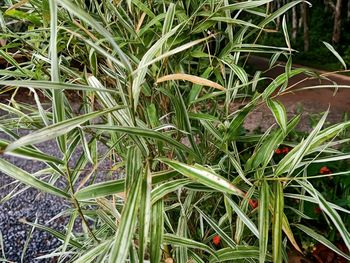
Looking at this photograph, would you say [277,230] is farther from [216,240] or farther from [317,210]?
[317,210]

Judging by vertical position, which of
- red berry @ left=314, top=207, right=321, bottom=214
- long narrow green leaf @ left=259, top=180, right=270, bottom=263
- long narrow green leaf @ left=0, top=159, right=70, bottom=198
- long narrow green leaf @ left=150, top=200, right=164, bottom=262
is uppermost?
long narrow green leaf @ left=0, top=159, right=70, bottom=198

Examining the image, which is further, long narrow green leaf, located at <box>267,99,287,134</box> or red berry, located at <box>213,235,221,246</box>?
red berry, located at <box>213,235,221,246</box>

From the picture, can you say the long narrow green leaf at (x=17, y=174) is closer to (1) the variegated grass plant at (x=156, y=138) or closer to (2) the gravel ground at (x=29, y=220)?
(1) the variegated grass plant at (x=156, y=138)

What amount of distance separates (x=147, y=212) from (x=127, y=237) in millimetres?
44

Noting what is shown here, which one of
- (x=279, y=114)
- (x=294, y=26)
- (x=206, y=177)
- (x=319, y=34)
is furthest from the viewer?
(x=319, y=34)

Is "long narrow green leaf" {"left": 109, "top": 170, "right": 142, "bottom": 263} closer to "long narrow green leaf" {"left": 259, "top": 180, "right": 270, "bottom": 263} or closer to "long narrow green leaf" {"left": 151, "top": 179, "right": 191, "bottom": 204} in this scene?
"long narrow green leaf" {"left": 151, "top": 179, "right": 191, "bottom": 204}

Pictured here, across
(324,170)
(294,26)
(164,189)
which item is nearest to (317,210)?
(324,170)

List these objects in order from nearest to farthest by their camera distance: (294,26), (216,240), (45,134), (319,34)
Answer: (45,134) < (216,240) < (294,26) < (319,34)

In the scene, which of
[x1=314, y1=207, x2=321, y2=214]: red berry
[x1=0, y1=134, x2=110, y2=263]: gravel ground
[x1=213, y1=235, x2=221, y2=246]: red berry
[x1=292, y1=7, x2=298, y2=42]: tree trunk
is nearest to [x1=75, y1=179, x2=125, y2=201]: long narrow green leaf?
[x1=213, y1=235, x2=221, y2=246]: red berry

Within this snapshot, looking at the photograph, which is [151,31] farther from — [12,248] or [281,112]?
[12,248]

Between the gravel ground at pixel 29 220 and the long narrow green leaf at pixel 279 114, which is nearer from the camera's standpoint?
the long narrow green leaf at pixel 279 114

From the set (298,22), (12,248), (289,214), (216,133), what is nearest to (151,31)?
(216,133)

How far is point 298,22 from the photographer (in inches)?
422

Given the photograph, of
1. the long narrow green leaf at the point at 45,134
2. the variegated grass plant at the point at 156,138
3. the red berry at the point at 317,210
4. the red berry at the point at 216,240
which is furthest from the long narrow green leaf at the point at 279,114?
the red berry at the point at 317,210
